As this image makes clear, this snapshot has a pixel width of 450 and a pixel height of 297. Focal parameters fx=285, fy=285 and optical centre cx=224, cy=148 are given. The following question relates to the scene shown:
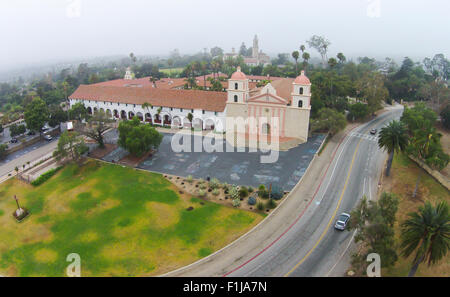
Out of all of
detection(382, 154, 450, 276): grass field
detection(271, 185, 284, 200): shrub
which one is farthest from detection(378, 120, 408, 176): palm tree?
detection(271, 185, 284, 200): shrub

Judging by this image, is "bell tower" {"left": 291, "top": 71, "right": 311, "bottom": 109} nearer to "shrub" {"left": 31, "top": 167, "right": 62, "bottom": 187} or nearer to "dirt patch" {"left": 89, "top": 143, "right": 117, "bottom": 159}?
"dirt patch" {"left": 89, "top": 143, "right": 117, "bottom": 159}

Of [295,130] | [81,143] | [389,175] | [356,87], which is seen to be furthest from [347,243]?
[356,87]

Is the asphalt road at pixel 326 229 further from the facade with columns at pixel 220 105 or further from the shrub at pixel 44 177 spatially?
the shrub at pixel 44 177

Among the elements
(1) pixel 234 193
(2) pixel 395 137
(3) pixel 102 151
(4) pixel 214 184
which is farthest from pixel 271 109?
(3) pixel 102 151

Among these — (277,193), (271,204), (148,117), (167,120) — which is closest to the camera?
(271,204)

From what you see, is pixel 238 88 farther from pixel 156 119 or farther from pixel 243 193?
pixel 243 193
